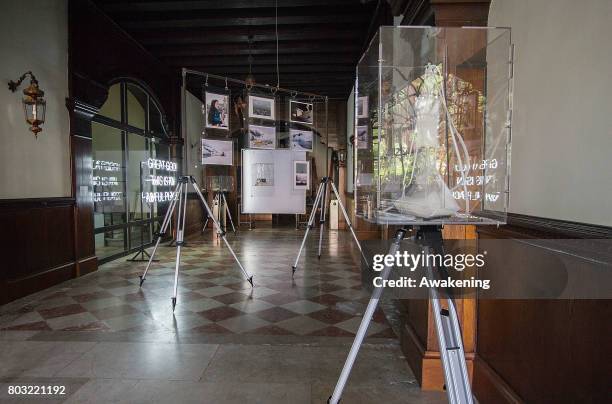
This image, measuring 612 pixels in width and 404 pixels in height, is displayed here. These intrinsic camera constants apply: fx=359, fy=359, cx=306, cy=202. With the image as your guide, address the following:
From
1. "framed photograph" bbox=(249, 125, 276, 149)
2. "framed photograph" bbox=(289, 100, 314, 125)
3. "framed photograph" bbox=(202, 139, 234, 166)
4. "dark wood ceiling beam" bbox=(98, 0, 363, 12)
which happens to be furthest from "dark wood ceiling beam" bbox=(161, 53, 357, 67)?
"framed photograph" bbox=(202, 139, 234, 166)

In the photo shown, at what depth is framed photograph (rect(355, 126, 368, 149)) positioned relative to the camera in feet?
5.94

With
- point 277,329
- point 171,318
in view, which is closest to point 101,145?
point 171,318

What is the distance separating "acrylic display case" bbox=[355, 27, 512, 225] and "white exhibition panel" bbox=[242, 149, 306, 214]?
307 centimetres

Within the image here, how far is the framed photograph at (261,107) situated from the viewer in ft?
13.3

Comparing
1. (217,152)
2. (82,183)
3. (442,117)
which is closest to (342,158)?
(217,152)

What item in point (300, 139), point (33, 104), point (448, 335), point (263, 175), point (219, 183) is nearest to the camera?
point (448, 335)

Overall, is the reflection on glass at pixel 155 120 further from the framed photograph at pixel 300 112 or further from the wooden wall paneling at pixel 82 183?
the framed photograph at pixel 300 112

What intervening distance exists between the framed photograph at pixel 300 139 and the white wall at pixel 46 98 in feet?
9.17

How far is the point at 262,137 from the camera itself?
4.12 m

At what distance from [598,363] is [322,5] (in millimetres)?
5109

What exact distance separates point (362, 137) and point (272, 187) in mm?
2901

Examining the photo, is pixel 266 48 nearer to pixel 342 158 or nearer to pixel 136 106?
pixel 136 106

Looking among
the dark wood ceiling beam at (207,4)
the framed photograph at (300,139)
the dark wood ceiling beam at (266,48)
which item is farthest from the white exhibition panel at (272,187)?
the dark wood ceiling beam at (266,48)

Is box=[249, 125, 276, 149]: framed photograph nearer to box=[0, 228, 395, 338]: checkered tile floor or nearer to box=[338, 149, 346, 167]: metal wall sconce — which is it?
box=[0, 228, 395, 338]: checkered tile floor
